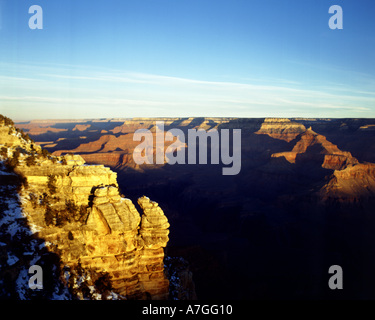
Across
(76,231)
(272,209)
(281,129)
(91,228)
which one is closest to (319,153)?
(272,209)

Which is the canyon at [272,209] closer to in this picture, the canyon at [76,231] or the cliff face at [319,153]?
the cliff face at [319,153]

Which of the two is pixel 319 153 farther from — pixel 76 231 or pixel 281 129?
pixel 76 231

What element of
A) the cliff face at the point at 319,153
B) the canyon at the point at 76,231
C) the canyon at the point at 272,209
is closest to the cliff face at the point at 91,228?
the canyon at the point at 76,231

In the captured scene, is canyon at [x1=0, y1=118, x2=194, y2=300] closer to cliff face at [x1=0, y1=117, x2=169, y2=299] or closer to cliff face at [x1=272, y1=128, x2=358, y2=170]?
→ cliff face at [x1=0, y1=117, x2=169, y2=299]

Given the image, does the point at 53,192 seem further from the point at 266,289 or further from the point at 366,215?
the point at 366,215
